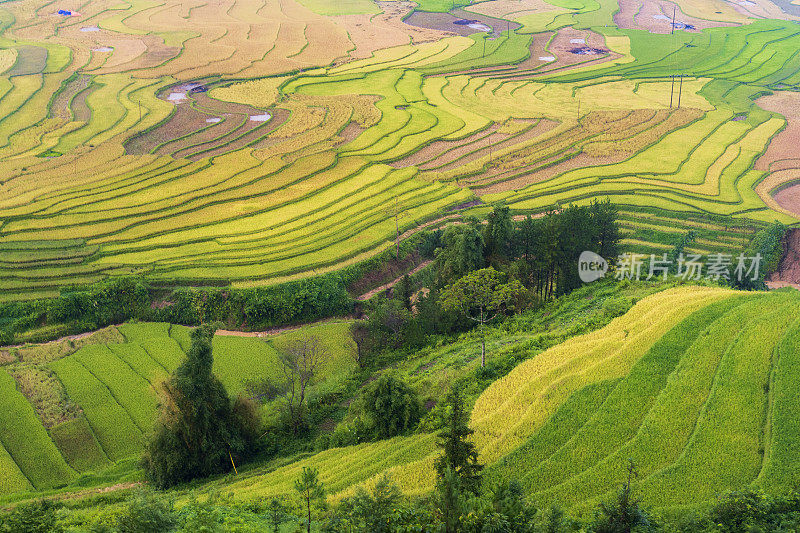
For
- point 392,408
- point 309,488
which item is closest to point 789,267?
point 392,408

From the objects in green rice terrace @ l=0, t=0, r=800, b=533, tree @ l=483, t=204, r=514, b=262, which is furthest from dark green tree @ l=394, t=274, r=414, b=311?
tree @ l=483, t=204, r=514, b=262

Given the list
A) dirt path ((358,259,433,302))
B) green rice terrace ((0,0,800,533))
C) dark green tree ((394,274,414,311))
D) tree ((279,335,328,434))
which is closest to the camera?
green rice terrace ((0,0,800,533))

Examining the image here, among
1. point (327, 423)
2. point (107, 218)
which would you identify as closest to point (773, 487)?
point (327, 423)

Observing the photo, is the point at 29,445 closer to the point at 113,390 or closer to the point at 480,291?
the point at 113,390

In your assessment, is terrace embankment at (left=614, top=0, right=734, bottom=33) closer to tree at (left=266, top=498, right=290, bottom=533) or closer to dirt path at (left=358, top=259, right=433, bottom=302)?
dirt path at (left=358, top=259, right=433, bottom=302)

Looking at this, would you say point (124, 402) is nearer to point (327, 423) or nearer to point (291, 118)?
point (327, 423)

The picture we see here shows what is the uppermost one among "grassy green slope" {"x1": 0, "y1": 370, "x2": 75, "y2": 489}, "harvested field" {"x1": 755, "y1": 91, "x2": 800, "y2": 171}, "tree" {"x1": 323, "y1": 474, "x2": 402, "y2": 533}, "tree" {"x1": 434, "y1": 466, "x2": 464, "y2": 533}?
"tree" {"x1": 434, "y1": 466, "x2": 464, "y2": 533}
